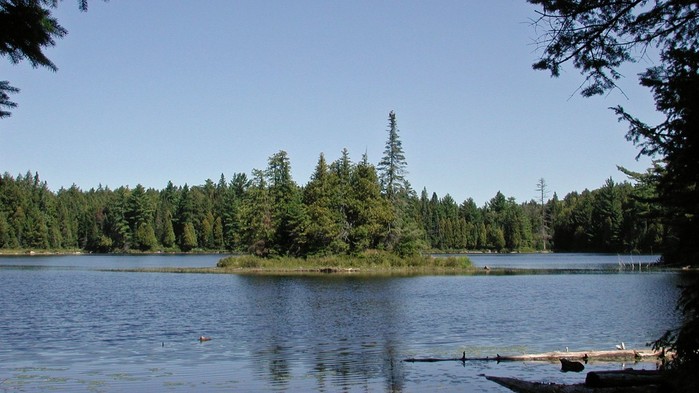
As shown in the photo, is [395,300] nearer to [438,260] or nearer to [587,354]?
[587,354]

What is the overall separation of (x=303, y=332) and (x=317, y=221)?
2195 inches

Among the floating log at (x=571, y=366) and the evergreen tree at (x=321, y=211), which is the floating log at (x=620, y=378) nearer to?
the floating log at (x=571, y=366)

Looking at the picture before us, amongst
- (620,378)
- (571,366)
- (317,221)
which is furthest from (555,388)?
(317,221)

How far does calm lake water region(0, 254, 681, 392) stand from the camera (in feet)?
61.8

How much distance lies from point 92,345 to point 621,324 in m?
23.0

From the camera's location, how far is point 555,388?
46.4 feet

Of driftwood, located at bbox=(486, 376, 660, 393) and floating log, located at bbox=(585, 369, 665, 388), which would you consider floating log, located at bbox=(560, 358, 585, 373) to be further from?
floating log, located at bbox=(585, 369, 665, 388)

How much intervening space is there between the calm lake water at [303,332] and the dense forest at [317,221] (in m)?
29.9

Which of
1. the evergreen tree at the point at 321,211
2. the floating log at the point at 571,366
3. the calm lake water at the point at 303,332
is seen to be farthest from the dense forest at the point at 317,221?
the floating log at the point at 571,366

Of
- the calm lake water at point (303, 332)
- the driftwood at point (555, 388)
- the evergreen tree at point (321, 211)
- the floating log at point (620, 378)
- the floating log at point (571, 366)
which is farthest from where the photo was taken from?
the evergreen tree at point (321, 211)

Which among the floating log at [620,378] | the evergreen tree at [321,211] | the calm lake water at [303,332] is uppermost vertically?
the evergreen tree at [321,211]

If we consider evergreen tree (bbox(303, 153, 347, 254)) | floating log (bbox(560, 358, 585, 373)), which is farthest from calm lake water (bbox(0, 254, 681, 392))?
evergreen tree (bbox(303, 153, 347, 254))

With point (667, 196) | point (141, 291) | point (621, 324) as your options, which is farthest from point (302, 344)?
point (141, 291)

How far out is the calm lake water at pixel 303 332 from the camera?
1884 centimetres
